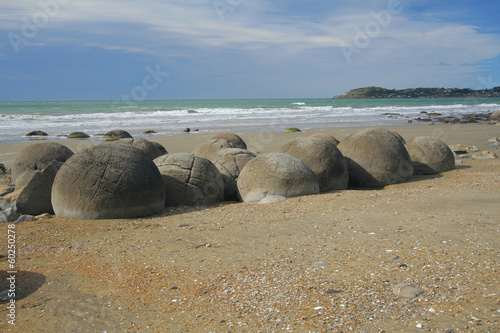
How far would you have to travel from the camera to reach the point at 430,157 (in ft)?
38.9

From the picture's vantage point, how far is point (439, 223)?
625 centimetres

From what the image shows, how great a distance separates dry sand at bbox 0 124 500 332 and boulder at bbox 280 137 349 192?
1.41m

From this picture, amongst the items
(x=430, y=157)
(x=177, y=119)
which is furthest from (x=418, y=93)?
(x=430, y=157)

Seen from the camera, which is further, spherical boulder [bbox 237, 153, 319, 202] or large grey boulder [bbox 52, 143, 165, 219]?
spherical boulder [bbox 237, 153, 319, 202]

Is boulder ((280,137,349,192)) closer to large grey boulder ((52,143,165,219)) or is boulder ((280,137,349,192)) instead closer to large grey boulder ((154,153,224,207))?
large grey boulder ((154,153,224,207))

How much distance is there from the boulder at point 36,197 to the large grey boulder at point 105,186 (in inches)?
36.6

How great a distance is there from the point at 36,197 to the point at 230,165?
162 inches

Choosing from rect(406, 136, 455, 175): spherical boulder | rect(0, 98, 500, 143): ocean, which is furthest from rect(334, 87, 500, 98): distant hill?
rect(406, 136, 455, 175): spherical boulder

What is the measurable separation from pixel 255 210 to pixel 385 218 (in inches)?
88.4

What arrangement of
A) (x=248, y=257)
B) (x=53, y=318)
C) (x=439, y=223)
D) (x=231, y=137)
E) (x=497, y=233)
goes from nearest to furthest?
(x=53, y=318)
(x=248, y=257)
(x=497, y=233)
(x=439, y=223)
(x=231, y=137)

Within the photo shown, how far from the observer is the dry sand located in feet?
12.3

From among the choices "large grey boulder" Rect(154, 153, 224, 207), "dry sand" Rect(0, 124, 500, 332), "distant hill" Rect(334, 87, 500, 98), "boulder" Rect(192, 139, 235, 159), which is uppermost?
"distant hill" Rect(334, 87, 500, 98)

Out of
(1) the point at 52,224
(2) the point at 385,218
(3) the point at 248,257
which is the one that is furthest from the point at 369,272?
(1) the point at 52,224

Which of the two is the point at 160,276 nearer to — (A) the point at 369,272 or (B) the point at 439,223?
(A) the point at 369,272
